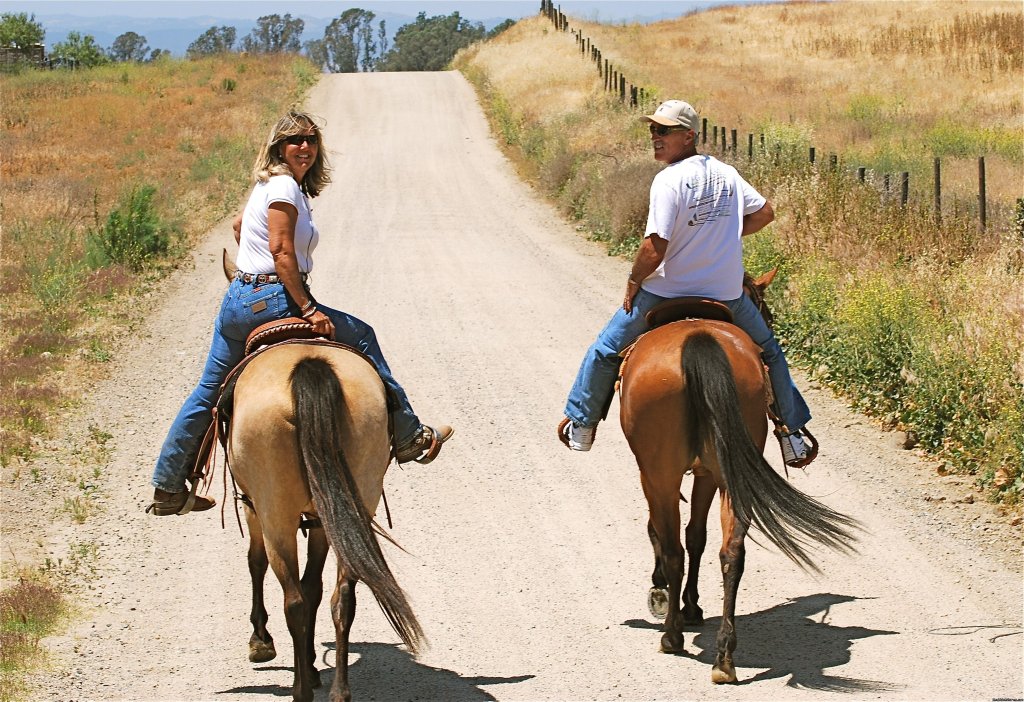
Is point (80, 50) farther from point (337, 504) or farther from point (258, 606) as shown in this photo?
point (337, 504)

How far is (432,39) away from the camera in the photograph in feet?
354

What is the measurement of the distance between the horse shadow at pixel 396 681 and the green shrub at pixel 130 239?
12.5 m

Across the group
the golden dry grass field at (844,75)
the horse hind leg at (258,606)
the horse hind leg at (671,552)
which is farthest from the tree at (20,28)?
the horse hind leg at (671,552)

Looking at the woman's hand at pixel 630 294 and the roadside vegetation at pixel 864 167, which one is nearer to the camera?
the woman's hand at pixel 630 294

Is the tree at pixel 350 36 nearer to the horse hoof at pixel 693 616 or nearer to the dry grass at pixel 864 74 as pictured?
the dry grass at pixel 864 74

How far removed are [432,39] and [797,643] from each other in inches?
4181

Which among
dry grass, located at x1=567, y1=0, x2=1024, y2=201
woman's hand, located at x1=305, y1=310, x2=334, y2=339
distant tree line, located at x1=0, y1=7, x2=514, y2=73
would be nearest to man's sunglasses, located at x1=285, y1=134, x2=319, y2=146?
woman's hand, located at x1=305, y1=310, x2=334, y2=339

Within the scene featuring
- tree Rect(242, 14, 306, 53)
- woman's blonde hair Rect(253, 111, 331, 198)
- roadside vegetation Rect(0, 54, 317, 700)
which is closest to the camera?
woman's blonde hair Rect(253, 111, 331, 198)

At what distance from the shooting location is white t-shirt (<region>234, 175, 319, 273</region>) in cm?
610

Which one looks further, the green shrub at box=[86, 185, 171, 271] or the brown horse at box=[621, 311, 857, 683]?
the green shrub at box=[86, 185, 171, 271]

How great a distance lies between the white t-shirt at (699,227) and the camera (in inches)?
254

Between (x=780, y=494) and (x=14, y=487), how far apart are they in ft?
20.2

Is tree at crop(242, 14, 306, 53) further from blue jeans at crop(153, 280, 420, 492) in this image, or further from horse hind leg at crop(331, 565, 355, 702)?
horse hind leg at crop(331, 565, 355, 702)

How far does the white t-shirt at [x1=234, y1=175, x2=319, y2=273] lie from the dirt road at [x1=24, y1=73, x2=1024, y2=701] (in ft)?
7.10
